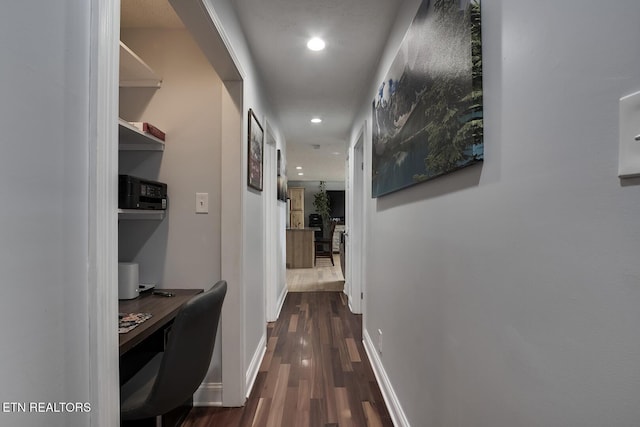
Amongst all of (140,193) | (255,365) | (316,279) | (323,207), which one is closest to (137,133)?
(140,193)

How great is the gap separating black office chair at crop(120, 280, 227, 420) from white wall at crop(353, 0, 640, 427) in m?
0.96

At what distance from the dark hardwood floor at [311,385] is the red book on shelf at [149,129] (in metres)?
1.70

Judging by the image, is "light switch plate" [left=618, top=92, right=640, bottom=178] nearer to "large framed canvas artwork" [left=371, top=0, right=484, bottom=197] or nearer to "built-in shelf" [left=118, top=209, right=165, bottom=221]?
"large framed canvas artwork" [left=371, top=0, right=484, bottom=197]

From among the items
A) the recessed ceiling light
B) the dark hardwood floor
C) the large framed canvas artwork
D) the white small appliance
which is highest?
the recessed ceiling light

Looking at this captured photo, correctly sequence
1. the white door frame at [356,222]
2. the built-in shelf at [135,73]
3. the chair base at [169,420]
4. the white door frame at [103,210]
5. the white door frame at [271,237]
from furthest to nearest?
the white door frame at [356,222]
the white door frame at [271,237]
the built-in shelf at [135,73]
the chair base at [169,420]
the white door frame at [103,210]

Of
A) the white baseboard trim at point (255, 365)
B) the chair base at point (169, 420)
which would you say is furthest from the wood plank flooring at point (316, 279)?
the chair base at point (169, 420)

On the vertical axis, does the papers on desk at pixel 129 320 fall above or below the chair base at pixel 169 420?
above

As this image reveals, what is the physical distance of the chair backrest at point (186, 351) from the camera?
1.17 metres

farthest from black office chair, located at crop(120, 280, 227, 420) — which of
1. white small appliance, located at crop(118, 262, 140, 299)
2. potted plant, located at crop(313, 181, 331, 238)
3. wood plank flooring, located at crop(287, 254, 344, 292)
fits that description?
potted plant, located at crop(313, 181, 331, 238)

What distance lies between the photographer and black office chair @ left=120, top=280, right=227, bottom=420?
117 centimetres

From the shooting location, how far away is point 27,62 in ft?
1.56

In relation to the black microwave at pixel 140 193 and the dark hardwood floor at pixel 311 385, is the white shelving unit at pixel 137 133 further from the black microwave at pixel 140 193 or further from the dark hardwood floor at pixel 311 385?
the dark hardwood floor at pixel 311 385

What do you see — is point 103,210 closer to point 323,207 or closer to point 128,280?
point 128,280

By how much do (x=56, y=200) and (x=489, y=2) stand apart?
3.65 ft
